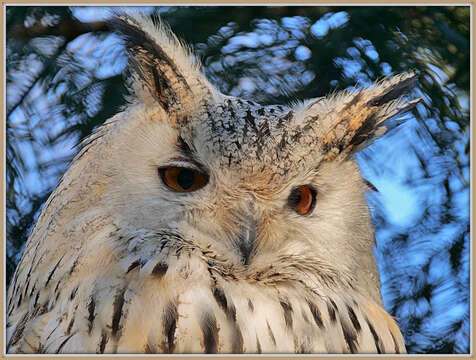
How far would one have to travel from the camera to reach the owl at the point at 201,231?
193cm

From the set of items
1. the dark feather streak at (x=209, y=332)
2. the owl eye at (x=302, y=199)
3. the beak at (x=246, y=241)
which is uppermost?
the owl eye at (x=302, y=199)

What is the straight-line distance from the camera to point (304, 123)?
2.22 meters

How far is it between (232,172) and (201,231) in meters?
0.20

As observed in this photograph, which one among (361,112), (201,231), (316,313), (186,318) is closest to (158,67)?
(201,231)

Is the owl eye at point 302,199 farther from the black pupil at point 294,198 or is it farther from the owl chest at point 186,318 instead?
the owl chest at point 186,318

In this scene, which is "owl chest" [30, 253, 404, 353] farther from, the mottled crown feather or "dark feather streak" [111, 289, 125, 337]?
the mottled crown feather

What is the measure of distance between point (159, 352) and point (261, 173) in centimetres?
61

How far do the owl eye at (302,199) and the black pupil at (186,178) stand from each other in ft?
1.08

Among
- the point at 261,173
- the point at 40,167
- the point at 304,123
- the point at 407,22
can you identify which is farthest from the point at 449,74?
the point at 40,167

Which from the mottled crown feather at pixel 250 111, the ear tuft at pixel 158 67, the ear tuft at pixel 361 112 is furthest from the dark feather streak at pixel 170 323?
the ear tuft at pixel 361 112

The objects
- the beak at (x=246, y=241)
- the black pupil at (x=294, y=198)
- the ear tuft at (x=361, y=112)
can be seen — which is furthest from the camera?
the ear tuft at (x=361, y=112)

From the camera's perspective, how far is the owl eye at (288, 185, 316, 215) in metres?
2.21

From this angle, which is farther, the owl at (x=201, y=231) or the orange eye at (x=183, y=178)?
the orange eye at (x=183, y=178)

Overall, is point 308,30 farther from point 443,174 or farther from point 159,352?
point 159,352
